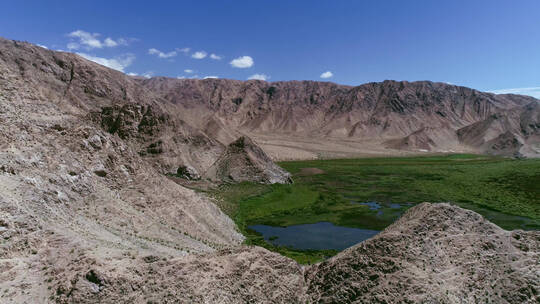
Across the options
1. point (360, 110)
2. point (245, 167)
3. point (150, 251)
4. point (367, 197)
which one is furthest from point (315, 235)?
point (360, 110)

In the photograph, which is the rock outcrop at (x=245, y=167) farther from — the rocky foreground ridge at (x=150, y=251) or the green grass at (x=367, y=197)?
the rocky foreground ridge at (x=150, y=251)

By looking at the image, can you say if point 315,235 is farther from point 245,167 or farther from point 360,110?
point 360,110

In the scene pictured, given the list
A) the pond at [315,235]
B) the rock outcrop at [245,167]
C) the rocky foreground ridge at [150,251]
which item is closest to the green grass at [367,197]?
the pond at [315,235]

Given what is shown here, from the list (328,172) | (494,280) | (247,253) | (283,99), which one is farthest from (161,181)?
(283,99)

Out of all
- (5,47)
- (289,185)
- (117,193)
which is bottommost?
(289,185)

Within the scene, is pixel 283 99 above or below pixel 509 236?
above

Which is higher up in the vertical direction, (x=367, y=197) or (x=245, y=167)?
(x=245, y=167)

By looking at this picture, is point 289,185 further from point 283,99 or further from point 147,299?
point 283,99
